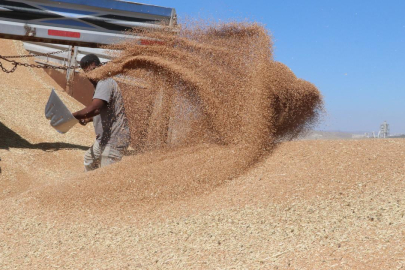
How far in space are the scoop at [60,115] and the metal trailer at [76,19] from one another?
1.73 meters

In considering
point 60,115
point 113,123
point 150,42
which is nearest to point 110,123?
point 113,123

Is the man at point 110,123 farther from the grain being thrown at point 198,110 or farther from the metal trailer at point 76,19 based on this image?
the metal trailer at point 76,19

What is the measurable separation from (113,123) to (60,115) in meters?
0.58

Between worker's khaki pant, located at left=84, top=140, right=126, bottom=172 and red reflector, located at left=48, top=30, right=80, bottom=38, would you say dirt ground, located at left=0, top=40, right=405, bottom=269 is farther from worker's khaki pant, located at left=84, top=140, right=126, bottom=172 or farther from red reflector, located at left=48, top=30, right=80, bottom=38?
red reflector, located at left=48, top=30, right=80, bottom=38

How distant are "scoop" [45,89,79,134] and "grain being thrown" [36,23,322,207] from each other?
0.51 meters

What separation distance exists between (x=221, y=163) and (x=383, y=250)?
175 centimetres

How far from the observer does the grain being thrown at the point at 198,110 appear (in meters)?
3.87

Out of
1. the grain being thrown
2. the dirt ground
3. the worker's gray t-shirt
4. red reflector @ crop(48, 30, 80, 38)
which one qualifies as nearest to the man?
the worker's gray t-shirt

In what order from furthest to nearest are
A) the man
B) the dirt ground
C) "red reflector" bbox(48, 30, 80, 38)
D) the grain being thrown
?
"red reflector" bbox(48, 30, 80, 38) < the man < the grain being thrown < the dirt ground

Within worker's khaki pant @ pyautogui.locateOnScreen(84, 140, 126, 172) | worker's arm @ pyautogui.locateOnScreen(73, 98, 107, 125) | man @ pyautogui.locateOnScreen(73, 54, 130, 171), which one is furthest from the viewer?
worker's khaki pant @ pyautogui.locateOnScreen(84, 140, 126, 172)

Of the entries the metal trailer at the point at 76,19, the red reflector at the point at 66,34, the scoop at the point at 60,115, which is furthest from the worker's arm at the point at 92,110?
the red reflector at the point at 66,34

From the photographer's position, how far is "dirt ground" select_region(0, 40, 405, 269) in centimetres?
257

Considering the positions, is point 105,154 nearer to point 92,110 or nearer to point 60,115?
point 92,110

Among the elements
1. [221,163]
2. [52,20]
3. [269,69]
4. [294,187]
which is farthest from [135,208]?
[52,20]
